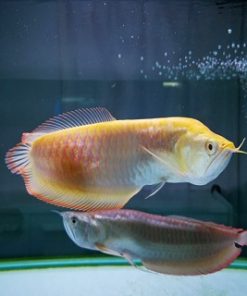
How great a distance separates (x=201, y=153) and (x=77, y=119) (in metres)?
0.28

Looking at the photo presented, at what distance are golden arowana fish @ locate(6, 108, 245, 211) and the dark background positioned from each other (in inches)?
18.2

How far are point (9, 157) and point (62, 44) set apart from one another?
2.30 feet

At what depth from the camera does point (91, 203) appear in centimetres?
81

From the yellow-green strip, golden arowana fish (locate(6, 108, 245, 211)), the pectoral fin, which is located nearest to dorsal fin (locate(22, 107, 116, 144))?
golden arowana fish (locate(6, 108, 245, 211))

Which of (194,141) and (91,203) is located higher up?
(194,141)

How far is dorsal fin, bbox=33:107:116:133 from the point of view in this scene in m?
0.83

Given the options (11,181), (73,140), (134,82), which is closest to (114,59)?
(134,82)

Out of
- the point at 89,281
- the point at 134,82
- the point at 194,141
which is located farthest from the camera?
the point at 134,82

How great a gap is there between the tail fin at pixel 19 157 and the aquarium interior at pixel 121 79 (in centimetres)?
44

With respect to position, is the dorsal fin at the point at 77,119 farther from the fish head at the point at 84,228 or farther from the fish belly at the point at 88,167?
the fish head at the point at 84,228

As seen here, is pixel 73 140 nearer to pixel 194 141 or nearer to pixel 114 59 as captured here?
pixel 194 141

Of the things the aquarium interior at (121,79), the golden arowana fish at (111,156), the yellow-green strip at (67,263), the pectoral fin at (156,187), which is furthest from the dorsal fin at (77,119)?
the yellow-green strip at (67,263)

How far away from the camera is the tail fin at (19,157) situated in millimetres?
860

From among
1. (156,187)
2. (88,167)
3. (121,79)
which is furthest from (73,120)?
(121,79)
